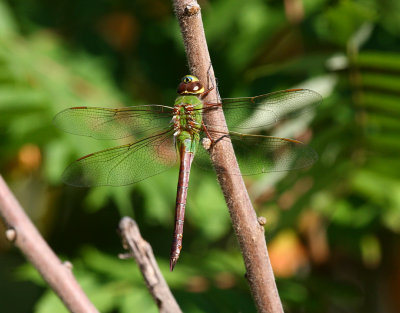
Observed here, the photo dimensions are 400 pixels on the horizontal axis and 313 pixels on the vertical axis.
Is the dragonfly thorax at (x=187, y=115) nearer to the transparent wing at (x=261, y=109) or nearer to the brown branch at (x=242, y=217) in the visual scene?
the transparent wing at (x=261, y=109)

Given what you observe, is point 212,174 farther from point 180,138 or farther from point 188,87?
point 188,87

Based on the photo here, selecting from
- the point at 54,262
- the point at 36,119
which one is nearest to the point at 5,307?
the point at 36,119

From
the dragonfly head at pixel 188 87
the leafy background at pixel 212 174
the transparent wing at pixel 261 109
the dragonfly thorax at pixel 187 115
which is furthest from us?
the leafy background at pixel 212 174

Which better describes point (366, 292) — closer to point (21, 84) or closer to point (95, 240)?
point (95, 240)

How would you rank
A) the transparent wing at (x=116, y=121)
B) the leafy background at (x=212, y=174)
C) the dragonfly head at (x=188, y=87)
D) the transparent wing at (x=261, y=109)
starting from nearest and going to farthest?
the dragonfly head at (x=188, y=87) → the transparent wing at (x=261, y=109) → the transparent wing at (x=116, y=121) → the leafy background at (x=212, y=174)

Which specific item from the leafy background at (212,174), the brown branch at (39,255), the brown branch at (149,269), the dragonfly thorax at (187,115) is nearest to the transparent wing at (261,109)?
the dragonfly thorax at (187,115)

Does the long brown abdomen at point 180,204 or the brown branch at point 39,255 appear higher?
the brown branch at point 39,255

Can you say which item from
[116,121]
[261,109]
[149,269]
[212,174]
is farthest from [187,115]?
[212,174]
